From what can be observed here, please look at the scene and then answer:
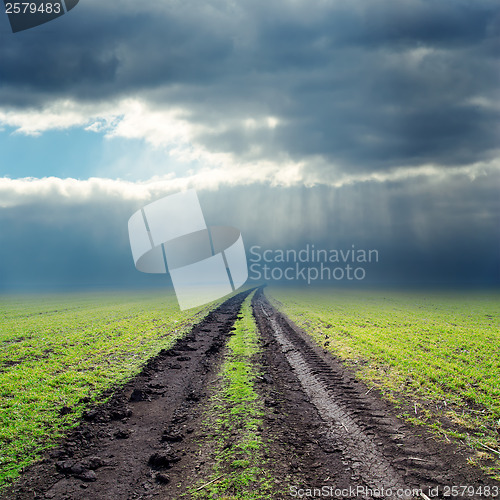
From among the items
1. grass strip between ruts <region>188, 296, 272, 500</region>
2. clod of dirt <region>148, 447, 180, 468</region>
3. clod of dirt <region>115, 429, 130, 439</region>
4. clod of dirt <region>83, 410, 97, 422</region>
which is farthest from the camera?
clod of dirt <region>83, 410, 97, 422</region>

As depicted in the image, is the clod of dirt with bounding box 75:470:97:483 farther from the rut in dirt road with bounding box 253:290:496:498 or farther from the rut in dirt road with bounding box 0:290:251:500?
the rut in dirt road with bounding box 253:290:496:498

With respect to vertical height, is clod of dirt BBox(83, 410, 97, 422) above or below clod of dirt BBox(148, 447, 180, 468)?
below

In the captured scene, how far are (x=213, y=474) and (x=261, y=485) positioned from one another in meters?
0.87

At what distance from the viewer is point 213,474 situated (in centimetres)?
572

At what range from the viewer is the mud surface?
5.58 meters

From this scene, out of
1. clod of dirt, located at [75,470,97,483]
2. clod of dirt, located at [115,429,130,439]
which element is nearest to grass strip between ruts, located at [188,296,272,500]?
clod of dirt, located at [115,429,130,439]

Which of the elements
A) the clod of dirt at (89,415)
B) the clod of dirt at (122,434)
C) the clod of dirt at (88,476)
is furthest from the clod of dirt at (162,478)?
the clod of dirt at (89,415)

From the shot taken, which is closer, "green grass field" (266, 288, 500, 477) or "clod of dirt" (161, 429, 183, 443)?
"clod of dirt" (161, 429, 183, 443)

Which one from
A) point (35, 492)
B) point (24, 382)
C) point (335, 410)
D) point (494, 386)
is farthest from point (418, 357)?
point (24, 382)

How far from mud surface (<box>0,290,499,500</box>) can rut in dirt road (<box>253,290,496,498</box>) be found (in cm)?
2

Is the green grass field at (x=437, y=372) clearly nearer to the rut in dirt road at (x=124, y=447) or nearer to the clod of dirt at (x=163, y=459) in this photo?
the clod of dirt at (x=163, y=459)

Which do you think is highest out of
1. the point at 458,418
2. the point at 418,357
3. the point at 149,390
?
the point at 149,390

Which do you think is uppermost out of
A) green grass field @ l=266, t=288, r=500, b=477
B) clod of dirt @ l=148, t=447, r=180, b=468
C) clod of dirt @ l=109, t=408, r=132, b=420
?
clod of dirt @ l=148, t=447, r=180, b=468

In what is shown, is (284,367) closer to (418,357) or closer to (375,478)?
(418,357)
